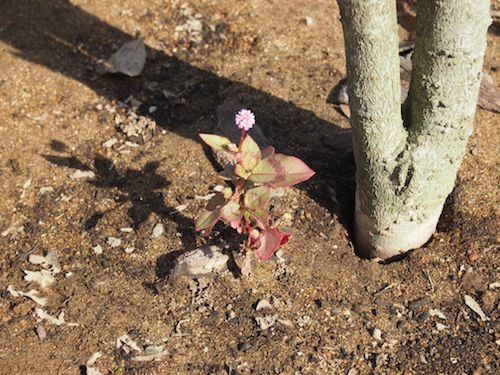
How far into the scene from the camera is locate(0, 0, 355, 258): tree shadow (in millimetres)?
2855

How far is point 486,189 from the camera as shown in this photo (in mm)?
2797

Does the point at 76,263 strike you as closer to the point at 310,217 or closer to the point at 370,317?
the point at 310,217

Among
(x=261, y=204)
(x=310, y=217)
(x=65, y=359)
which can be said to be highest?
(x=261, y=204)

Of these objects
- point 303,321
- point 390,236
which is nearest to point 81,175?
point 303,321

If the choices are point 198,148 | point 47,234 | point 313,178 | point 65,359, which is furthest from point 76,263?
point 313,178

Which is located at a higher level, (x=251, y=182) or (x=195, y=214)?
(x=251, y=182)

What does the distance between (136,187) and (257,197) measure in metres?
0.75

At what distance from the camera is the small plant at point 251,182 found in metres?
2.27

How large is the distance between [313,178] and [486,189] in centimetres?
63

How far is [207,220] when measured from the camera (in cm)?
227

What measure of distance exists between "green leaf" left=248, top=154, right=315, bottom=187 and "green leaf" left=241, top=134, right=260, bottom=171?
2cm

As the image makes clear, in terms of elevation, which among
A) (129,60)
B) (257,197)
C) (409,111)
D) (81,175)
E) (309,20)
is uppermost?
(409,111)

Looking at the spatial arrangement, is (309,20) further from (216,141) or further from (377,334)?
(377,334)

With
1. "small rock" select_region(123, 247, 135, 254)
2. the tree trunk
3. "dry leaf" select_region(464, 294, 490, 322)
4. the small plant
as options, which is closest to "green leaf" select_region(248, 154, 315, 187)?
the small plant
